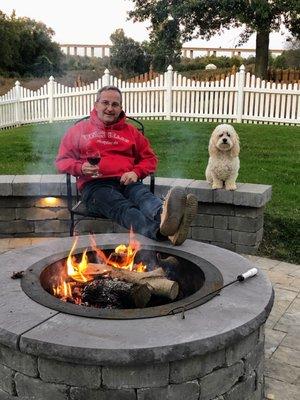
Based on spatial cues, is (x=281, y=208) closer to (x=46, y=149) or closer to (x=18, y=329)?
(x=18, y=329)

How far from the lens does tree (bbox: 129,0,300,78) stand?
17312 millimetres

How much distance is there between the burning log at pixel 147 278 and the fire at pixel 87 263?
5 cm

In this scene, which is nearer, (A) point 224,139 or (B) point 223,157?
(A) point 224,139

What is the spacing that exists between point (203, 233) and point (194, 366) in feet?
9.18

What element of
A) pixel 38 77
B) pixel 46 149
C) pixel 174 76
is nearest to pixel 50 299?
pixel 46 149

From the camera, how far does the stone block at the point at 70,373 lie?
198cm

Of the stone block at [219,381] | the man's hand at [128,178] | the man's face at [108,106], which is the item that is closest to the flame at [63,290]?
the stone block at [219,381]

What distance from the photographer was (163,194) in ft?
15.8

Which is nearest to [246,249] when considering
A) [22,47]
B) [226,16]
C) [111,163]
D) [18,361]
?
[111,163]

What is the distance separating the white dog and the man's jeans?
85 centimetres

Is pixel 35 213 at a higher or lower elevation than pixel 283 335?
higher

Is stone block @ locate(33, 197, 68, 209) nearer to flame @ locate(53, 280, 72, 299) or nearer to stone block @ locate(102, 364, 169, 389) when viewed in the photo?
flame @ locate(53, 280, 72, 299)

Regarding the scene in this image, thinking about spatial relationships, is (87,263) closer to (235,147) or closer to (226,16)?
(235,147)

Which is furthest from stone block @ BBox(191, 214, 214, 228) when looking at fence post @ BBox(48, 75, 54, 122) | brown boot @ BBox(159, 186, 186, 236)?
fence post @ BBox(48, 75, 54, 122)
